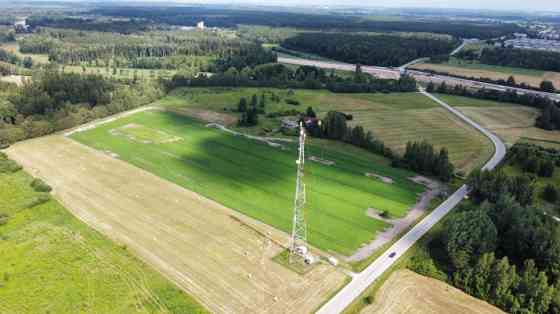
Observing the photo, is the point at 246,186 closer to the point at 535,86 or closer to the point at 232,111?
the point at 232,111

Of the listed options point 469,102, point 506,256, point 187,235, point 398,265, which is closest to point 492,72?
point 469,102

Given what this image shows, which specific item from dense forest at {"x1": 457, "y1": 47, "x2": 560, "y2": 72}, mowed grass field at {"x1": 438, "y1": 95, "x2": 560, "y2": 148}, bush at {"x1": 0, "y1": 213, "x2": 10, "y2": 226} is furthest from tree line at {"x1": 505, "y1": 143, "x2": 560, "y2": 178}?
dense forest at {"x1": 457, "y1": 47, "x2": 560, "y2": 72}

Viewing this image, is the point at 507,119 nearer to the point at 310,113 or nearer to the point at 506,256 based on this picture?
the point at 310,113

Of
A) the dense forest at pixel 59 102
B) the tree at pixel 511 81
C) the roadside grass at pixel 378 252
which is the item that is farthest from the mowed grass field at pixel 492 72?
the dense forest at pixel 59 102

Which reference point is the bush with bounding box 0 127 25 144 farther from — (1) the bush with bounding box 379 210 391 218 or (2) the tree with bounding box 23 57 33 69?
(2) the tree with bounding box 23 57 33 69

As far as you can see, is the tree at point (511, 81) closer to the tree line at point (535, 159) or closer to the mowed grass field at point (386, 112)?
the mowed grass field at point (386, 112)

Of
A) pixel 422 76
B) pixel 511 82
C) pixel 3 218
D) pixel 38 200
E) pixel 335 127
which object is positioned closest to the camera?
pixel 3 218

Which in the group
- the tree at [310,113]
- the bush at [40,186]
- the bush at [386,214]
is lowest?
the bush at [40,186]
